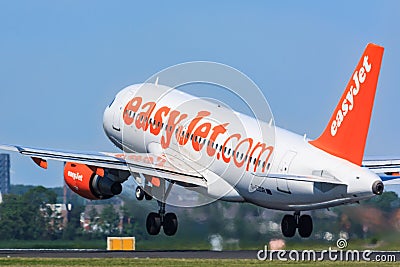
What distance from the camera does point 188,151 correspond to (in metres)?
89.8

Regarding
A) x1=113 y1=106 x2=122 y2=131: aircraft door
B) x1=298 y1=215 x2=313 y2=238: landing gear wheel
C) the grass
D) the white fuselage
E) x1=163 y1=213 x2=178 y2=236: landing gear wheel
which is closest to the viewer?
the grass

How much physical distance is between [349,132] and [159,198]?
566 inches

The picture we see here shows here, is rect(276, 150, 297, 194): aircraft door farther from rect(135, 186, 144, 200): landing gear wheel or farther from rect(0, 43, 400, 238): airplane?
rect(135, 186, 144, 200): landing gear wheel

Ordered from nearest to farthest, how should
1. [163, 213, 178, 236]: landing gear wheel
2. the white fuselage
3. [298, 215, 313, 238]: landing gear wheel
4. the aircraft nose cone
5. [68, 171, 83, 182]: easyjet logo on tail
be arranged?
1. the aircraft nose cone
2. the white fuselage
3. [298, 215, 313, 238]: landing gear wheel
4. [163, 213, 178, 236]: landing gear wheel
5. [68, 171, 83, 182]: easyjet logo on tail

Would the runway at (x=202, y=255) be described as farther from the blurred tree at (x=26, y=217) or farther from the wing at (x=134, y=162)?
the blurred tree at (x=26, y=217)

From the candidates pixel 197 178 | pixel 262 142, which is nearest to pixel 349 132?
pixel 262 142

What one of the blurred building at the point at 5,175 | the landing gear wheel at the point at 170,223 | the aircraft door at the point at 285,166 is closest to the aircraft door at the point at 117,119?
the landing gear wheel at the point at 170,223

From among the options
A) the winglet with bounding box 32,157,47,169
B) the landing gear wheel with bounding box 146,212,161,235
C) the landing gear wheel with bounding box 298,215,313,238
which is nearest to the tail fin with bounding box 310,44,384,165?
the landing gear wheel with bounding box 298,215,313,238

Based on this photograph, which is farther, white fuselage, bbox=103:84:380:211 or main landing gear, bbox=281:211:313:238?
main landing gear, bbox=281:211:313:238

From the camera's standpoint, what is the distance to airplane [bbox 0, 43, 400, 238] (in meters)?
79.8

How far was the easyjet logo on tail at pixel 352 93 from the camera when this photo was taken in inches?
3135

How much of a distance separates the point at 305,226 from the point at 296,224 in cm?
80

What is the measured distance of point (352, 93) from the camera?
80.0 m

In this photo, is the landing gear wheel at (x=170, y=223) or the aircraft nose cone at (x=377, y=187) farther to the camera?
the landing gear wheel at (x=170, y=223)
